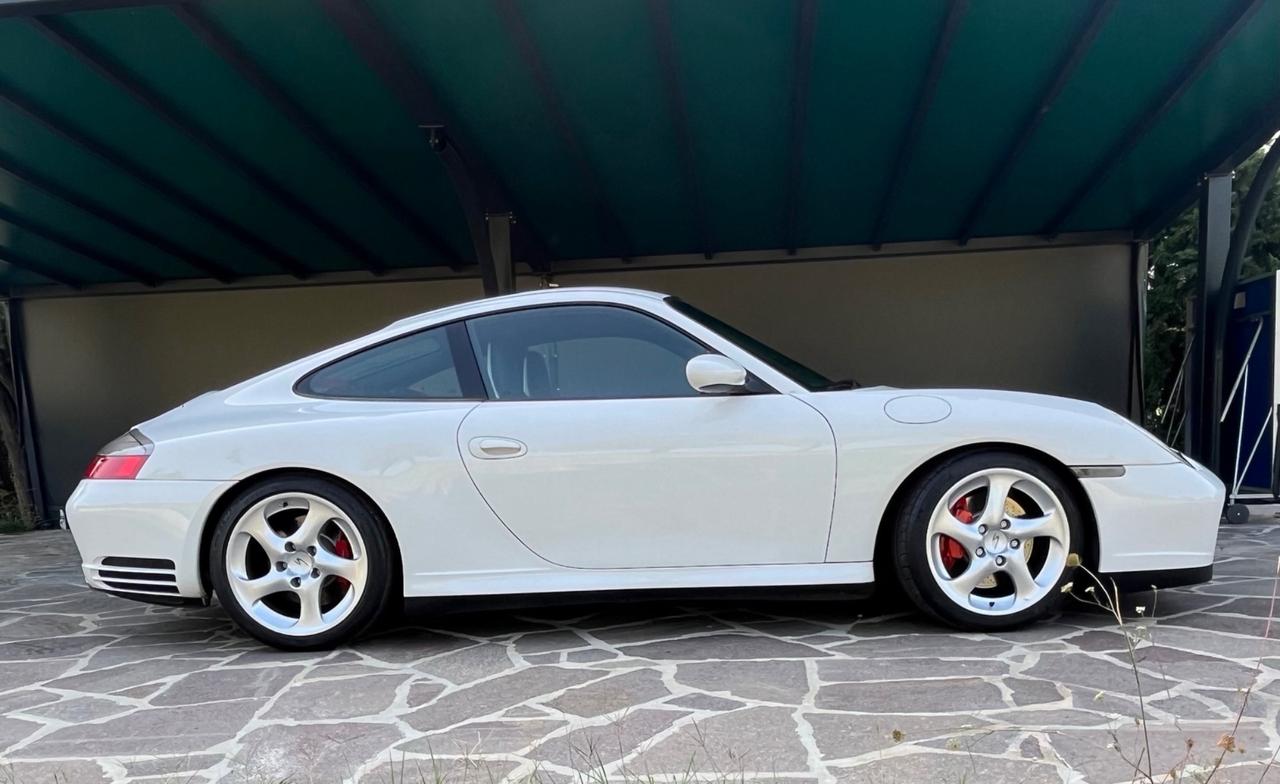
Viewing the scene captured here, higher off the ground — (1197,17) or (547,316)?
(1197,17)

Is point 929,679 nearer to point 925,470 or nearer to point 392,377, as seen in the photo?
point 925,470

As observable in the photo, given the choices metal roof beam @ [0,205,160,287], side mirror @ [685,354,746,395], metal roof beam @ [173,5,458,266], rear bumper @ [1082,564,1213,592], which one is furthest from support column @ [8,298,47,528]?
rear bumper @ [1082,564,1213,592]

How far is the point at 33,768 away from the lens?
2125 millimetres

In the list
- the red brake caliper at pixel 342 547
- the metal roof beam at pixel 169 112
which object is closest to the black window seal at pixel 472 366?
the red brake caliper at pixel 342 547

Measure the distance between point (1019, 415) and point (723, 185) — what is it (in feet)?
14.9

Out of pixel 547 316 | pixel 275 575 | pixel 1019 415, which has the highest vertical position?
pixel 547 316

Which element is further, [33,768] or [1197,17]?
[1197,17]

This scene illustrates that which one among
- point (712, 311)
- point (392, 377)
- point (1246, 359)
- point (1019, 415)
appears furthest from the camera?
point (712, 311)

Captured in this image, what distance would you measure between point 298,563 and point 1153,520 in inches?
121

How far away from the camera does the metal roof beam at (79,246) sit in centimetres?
705

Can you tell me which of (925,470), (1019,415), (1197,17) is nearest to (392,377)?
(925,470)

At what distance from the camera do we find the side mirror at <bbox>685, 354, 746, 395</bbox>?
9.25 feet

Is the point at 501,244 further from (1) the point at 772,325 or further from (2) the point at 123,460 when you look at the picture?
(2) the point at 123,460

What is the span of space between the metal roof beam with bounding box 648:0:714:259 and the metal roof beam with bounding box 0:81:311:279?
4.11 metres
